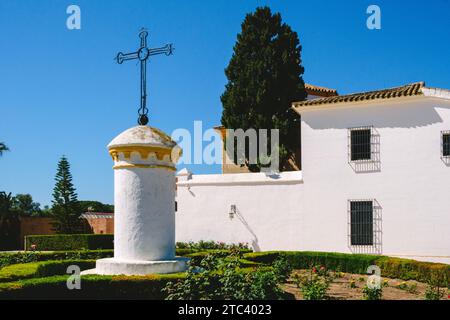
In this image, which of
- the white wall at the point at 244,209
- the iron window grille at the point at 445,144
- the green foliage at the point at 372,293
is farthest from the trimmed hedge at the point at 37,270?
the iron window grille at the point at 445,144

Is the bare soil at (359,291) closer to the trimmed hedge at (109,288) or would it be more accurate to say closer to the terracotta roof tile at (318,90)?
the trimmed hedge at (109,288)

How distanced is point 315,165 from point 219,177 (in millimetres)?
3985

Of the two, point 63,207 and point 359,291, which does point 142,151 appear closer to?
point 359,291

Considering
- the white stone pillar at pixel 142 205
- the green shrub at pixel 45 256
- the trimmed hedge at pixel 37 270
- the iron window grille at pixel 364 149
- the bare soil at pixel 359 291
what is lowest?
the bare soil at pixel 359 291

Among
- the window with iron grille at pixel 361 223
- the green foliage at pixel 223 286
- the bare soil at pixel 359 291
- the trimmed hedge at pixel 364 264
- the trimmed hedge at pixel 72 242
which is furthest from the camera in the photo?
the trimmed hedge at pixel 72 242

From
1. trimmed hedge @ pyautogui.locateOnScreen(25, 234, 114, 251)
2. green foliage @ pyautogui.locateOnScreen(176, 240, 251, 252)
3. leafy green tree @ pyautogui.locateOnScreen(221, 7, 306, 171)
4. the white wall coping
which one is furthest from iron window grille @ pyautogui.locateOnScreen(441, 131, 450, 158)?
trimmed hedge @ pyautogui.locateOnScreen(25, 234, 114, 251)

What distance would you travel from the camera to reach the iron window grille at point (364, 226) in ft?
57.0

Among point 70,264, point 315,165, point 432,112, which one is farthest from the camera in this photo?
point 315,165

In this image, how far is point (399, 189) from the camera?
56.3 ft

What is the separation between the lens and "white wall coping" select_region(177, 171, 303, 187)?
1900 centimetres

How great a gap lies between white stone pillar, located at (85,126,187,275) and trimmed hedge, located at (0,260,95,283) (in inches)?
65.9

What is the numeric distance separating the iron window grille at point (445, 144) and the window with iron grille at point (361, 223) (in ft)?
9.56
